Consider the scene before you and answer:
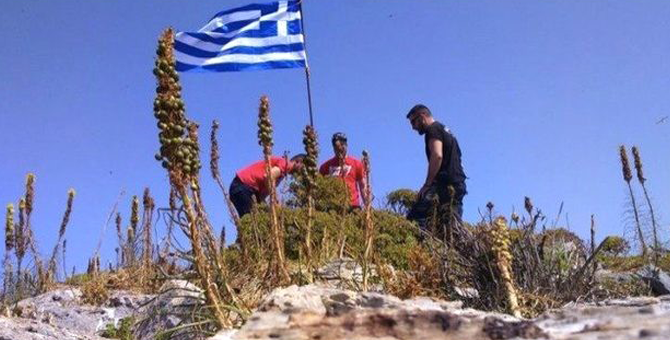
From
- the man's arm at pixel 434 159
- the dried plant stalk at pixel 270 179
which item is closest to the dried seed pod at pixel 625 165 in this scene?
the man's arm at pixel 434 159

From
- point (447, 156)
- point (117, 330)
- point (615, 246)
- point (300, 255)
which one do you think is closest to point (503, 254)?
point (300, 255)

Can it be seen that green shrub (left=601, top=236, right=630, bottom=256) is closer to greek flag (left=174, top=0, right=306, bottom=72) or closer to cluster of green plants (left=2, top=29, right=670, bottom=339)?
cluster of green plants (left=2, top=29, right=670, bottom=339)

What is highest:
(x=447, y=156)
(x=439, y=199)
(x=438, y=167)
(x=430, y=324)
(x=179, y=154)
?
(x=447, y=156)

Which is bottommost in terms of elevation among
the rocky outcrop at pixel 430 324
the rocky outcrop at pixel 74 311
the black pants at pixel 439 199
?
the rocky outcrop at pixel 430 324

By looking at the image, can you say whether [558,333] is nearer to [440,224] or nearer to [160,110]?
[160,110]

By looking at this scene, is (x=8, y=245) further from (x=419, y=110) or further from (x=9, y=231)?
(x=419, y=110)

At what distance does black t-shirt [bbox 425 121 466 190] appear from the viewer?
866 cm

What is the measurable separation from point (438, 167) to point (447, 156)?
0.23 m

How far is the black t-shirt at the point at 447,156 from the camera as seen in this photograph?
28.4 feet

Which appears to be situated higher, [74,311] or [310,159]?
[310,159]

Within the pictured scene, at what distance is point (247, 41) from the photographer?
32.3ft

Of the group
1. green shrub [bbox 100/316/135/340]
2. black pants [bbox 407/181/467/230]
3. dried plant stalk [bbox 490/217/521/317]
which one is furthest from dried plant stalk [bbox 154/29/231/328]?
black pants [bbox 407/181/467/230]

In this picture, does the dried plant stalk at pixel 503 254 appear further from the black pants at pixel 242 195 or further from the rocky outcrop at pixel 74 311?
the black pants at pixel 242 195

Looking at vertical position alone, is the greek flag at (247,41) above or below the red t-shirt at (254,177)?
above
